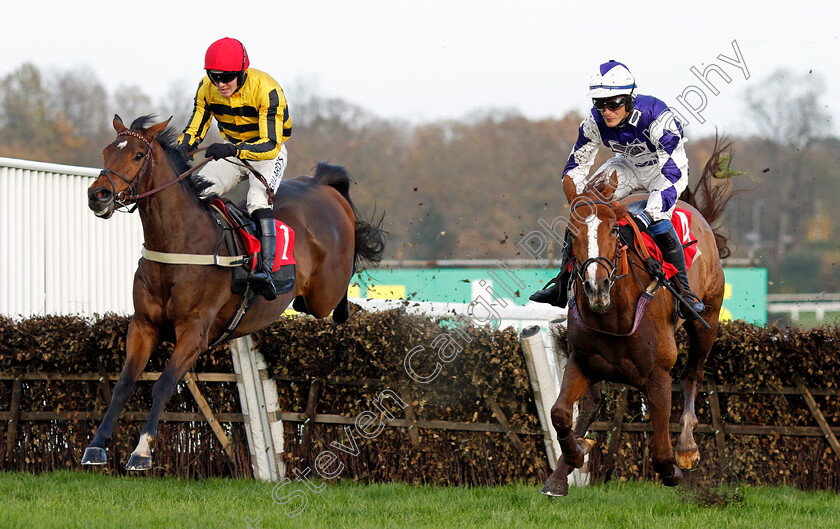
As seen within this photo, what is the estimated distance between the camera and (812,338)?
567cm

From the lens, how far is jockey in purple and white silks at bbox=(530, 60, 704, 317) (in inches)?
185

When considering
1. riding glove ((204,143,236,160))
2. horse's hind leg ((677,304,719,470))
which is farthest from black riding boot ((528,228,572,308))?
riding glove ((204,143,236,160))

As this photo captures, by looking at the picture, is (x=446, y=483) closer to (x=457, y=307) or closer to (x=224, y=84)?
(x=457, y=307)

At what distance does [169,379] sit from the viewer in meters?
4.64

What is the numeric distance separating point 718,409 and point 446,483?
1865 millimetres

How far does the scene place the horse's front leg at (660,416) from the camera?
4.62m

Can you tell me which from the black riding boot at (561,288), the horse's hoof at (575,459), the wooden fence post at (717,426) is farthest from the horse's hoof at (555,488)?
the wooden fence post at (717,426)

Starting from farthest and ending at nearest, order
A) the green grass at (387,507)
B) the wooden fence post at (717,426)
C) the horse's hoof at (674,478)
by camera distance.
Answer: the wooden fence post at (717,426) → the horse's hoof at (674,478) → the green grass at (387,507)

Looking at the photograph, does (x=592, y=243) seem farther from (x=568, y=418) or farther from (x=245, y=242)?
(x=245, y=242)

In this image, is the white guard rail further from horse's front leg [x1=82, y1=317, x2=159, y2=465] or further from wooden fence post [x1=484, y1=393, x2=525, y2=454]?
wooden fence post [x1=484, y1=393, x2=525, y2=454]

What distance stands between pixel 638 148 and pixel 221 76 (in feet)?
8.20

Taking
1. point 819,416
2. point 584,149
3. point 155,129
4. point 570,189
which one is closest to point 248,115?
point 155,129

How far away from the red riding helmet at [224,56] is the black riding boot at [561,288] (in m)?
2.18

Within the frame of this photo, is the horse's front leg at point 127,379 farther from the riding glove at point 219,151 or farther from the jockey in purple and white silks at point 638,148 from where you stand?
the jockey in purple and white silks at point 638,148
